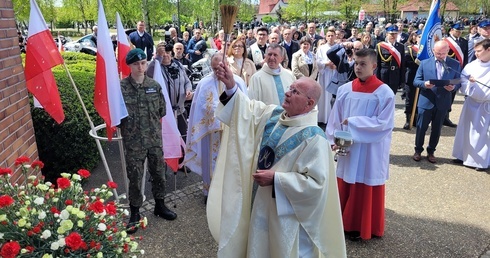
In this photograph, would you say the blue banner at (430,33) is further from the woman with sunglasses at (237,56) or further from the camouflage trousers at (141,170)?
the camouflage trousers at (141,170)

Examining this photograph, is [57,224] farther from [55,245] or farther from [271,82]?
[271,82]

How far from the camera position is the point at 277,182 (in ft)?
8.06

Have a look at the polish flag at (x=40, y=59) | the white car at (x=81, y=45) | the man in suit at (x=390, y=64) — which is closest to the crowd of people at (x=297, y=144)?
the polish flag at (x=40, y=59)

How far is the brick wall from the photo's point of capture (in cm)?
306

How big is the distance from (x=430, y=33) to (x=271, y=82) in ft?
13.7

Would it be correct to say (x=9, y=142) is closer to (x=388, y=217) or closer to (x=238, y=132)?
(x=238, y=132)

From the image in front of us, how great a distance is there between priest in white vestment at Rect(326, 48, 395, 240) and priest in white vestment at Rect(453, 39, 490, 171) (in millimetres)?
3024

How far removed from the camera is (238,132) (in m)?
2.81

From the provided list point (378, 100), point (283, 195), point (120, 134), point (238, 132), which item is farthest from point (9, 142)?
point (378, 100)

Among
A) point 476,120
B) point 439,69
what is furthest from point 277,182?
point 476,120

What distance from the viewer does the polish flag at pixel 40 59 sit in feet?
11.4

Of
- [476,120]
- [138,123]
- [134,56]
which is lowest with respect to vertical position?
[476,120]

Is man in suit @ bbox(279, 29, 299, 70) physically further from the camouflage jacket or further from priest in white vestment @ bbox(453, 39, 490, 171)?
the camouflage jacket

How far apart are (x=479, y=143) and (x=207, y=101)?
4.50m
